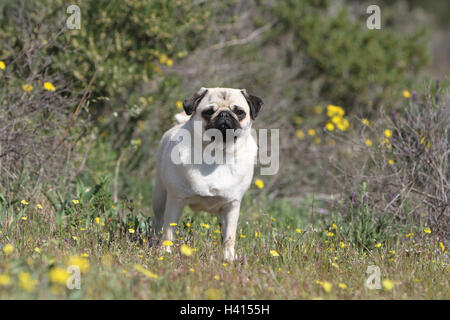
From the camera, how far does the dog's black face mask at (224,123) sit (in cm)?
387

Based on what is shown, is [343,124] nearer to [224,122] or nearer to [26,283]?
[224,122]

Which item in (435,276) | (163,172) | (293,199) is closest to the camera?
(435,276)

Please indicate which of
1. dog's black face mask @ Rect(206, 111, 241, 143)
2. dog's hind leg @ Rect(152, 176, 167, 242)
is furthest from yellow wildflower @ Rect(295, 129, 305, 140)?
dog's black face mask @ Rect(206, 111, 241, 143)

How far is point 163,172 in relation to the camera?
4254 mm

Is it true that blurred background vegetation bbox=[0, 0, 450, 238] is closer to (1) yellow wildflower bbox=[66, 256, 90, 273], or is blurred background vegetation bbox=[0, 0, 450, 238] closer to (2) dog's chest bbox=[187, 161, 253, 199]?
(2) dog's chest bbox=[187, 161, 253, 199]

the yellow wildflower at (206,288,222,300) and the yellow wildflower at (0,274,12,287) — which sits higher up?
the yellow wildflower at (0,274,12,287)

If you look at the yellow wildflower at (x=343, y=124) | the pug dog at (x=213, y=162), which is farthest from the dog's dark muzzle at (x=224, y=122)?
the yellow wildflower at (x=343, y=124)

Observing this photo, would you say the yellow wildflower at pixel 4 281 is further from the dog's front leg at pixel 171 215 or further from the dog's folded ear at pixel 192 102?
the dog's folded ear at pixel 192 102

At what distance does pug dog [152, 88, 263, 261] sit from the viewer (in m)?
4.00

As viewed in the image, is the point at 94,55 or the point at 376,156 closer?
the point at 376,156

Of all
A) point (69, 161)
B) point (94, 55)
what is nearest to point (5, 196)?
point (69, 161)

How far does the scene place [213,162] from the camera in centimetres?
406

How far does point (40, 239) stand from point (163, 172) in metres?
1.06
